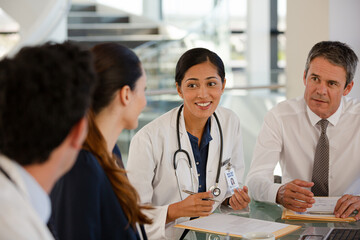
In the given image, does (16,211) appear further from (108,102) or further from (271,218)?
(271,218)

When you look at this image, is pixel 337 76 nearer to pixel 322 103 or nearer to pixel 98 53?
pixel 322 103

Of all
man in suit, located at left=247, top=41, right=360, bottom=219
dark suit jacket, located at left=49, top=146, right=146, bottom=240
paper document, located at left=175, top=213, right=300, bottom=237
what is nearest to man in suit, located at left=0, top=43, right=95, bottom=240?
dark suit jacket, located at left=49, top=146, right=146, bottom=240

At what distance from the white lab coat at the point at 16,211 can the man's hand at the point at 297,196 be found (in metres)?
1.34

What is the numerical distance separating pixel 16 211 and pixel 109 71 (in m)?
0.71

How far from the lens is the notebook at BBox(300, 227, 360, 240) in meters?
1.67

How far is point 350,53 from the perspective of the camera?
2.31 m

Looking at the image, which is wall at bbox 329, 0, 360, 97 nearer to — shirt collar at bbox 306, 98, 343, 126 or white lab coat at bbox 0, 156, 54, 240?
shirt collar at bbox 306, 98, 343, 126

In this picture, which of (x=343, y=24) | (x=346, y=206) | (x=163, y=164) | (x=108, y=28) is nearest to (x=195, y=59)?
(x=163, y=164)

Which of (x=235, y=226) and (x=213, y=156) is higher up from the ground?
(x=213, y=156)

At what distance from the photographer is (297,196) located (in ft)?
6.49

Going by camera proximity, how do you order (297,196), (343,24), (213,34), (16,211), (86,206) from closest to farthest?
(16,211), (86,206), (297,196), (343,24), (213,34)

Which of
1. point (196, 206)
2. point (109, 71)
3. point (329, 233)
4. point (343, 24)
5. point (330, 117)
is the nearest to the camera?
point (109, 71)

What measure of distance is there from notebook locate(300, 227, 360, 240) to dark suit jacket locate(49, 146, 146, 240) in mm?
694

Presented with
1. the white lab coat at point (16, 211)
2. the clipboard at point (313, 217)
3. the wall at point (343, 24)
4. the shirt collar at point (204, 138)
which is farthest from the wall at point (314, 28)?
the white lab coat at point (16, 211)
